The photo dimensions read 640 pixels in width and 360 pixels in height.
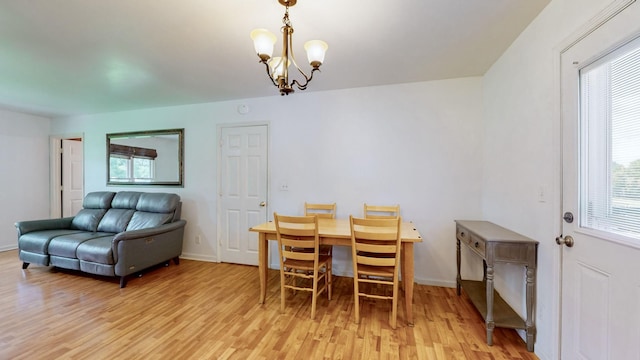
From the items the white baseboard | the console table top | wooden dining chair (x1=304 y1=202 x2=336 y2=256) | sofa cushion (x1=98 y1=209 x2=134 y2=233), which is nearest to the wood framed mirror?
sofa cushion (x1=98 y1=209 x2=134 y2=233)

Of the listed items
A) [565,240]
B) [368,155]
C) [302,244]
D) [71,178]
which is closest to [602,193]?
[565,240]

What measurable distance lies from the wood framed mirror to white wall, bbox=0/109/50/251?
1617 millimetres

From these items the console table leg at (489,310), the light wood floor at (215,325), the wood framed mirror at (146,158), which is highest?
the wood framed mirror at (146,158)

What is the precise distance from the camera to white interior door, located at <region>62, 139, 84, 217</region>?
15.8ft

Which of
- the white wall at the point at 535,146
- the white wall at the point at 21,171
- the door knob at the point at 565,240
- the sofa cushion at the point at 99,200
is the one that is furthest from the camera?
the white wall at the point at 21,171

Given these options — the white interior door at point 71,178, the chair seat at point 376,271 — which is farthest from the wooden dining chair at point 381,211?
the white interior door at point 71,178

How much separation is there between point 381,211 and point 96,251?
136 inches

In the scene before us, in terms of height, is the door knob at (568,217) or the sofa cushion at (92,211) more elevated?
the door knob at (568,217)

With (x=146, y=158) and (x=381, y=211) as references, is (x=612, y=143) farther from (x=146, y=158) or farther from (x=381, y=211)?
(x=146, y=158)

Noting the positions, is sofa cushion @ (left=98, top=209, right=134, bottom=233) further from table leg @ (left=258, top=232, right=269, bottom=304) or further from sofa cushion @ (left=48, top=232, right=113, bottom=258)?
table leg @ (left=258, top=232, right=269, bottom=304)

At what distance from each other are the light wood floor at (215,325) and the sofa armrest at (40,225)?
0.66 metres

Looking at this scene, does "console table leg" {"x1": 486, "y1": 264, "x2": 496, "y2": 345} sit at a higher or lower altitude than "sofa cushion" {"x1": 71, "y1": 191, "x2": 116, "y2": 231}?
lower

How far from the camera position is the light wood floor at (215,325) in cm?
178

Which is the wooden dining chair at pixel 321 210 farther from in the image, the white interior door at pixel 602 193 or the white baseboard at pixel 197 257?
the white interior door at pixel 602 193
